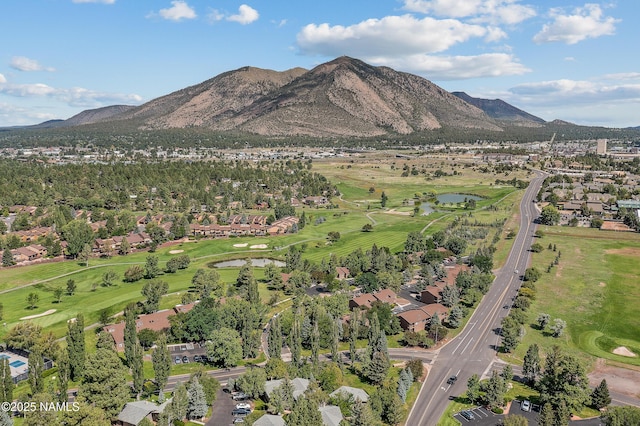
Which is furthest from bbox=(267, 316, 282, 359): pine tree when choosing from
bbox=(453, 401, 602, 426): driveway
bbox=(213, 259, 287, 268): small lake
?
bbox=(213, 259, 287, 268): small lake

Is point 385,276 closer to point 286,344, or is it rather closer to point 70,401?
point 286,344

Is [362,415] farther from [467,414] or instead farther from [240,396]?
[240,396]

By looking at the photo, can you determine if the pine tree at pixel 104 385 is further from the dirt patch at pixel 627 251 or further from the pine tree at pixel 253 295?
the dirt patch at pixel 627 251

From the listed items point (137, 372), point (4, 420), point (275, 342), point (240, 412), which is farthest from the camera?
point (275, 342)

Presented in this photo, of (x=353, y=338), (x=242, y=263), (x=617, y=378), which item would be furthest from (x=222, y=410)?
(x=242, y=263)

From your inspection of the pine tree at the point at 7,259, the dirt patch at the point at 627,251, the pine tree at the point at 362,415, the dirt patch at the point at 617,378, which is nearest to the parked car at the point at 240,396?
the pine tree at the point at 362,415

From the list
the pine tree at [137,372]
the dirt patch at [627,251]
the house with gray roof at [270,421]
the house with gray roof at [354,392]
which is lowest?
the house with gray roof at [354,392]

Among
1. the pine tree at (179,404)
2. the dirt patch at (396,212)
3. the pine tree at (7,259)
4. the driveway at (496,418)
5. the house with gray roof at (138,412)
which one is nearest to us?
the pine tree at (179,404)
